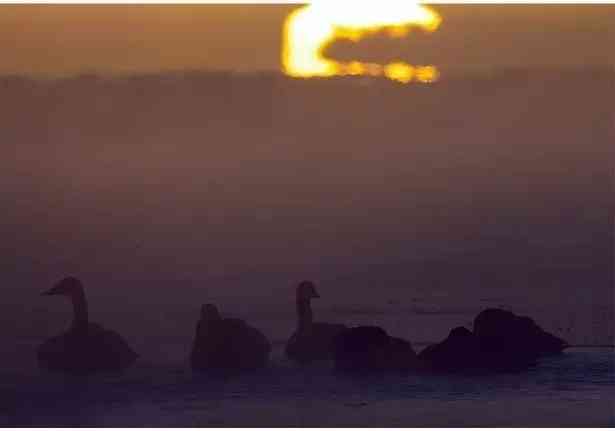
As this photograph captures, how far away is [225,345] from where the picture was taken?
655cm

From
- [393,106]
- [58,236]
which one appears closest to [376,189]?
[393,106]

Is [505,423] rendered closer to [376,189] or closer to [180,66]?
[376,189]

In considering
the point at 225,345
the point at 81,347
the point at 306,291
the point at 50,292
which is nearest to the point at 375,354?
the point at 306,291

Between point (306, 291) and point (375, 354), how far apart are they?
443mm

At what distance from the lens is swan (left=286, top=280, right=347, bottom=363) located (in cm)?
648

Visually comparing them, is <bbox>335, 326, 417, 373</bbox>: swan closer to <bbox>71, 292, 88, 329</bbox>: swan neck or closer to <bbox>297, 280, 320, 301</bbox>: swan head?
<bbox>297, 280, 320, 301</bbox>: swan head

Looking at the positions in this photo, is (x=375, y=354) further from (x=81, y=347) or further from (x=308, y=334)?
(x=81, y=347)

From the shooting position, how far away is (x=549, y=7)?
21.5 ft

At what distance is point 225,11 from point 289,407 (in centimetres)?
185

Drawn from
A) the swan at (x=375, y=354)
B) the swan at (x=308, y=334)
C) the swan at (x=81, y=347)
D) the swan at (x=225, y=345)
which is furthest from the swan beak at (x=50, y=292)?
the swan at (x=375, y=354)

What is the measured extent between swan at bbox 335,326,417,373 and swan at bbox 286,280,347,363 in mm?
48

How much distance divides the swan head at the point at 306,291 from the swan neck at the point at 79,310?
0.98 meters

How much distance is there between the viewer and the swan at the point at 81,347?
6.50 metres

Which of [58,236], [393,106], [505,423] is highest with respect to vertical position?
[393,106]
